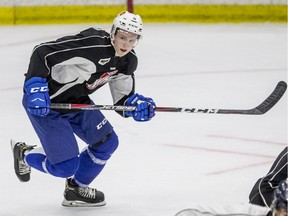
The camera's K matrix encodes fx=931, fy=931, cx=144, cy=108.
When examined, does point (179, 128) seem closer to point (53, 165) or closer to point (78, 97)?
point (78, 97)

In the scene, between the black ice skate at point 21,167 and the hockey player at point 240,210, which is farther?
the black ice skate at point 21,167

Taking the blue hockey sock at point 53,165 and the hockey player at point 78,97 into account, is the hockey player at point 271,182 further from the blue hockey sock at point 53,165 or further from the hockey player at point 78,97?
the blue hockey sock at point 53,165

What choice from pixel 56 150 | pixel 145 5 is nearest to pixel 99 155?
pixel 56 150

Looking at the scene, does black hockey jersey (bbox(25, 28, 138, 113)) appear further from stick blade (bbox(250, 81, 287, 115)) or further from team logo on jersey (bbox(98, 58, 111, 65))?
stick blade (bbox(250, 81, 287, 115))

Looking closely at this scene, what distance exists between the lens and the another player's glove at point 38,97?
3461mm

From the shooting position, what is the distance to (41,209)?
3701 millimetres

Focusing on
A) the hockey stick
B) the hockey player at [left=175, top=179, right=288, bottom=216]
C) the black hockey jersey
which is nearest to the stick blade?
the hockey stick

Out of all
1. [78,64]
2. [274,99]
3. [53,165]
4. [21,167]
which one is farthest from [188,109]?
[21,167]

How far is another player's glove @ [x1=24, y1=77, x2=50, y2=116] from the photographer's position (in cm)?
346

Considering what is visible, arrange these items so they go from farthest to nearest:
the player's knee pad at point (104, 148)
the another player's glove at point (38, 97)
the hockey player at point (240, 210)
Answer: the player's knee pad at point (104, 148)
the another player's glove at point (38, 97)
the hockey player at point (240, 210)

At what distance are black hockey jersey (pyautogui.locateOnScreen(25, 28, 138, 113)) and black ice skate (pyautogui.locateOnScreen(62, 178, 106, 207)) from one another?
0.37 meters

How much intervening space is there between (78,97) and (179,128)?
56.3 inches

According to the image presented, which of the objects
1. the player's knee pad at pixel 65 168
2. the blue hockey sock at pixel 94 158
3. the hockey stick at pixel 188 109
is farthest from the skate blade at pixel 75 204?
the hockey stick at pixel 188 109

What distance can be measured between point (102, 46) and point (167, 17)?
4.99m
